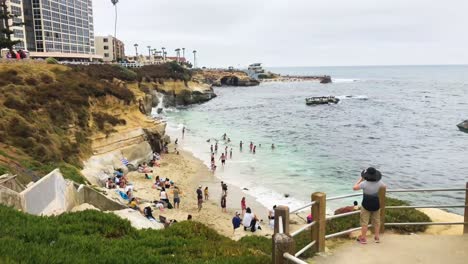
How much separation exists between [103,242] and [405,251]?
5970mm

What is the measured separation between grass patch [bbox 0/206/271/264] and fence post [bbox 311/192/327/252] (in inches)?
38.3

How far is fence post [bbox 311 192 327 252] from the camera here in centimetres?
684

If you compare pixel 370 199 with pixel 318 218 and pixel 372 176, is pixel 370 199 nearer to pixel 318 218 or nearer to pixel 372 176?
pixel 372 176

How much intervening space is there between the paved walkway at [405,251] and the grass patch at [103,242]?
1.42 metres

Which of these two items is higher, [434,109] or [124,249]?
[124,249]

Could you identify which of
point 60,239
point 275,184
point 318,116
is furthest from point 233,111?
point 60,239

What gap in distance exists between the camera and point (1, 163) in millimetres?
16234

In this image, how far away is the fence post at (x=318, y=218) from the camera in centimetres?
684

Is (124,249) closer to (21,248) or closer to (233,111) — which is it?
(21,248)

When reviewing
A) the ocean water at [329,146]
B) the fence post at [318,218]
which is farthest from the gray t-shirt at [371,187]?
the ocean water at [329,146]

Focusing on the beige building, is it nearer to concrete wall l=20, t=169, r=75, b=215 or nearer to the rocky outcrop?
the rocky outcrop

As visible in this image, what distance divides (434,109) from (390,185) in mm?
58923

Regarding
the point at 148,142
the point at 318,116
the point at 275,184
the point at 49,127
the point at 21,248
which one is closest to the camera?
the point at 21,248

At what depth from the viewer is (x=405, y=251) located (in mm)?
7223
